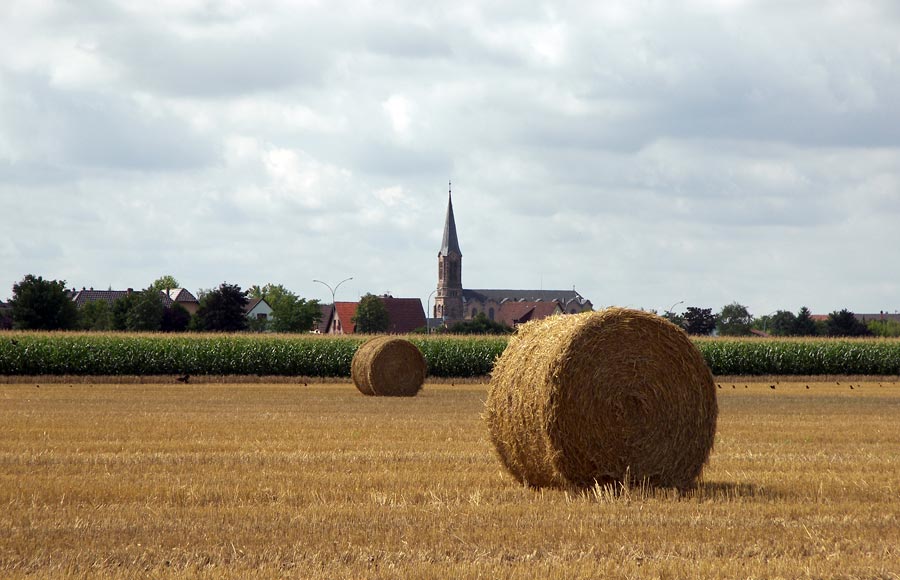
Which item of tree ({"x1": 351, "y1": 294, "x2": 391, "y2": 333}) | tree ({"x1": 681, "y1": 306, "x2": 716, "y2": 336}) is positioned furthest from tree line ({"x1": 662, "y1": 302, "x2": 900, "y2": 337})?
tree ({"x1": 351, "y1": 294, "x2": 391, "y2": 333})

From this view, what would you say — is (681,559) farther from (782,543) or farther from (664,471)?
(664,471)

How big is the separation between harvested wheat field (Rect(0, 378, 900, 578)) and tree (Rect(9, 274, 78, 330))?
71.2 m

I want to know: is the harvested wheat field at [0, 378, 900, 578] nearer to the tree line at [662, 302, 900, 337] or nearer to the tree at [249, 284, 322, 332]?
the tree line at [662, 302, 900, 337]

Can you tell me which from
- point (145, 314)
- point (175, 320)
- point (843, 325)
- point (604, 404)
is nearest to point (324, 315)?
point (175, 320)

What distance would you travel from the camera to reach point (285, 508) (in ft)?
40.0

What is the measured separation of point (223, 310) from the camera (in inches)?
4065

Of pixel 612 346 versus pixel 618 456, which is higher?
pixel 612 346

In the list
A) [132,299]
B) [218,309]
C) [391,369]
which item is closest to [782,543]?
[391,369]

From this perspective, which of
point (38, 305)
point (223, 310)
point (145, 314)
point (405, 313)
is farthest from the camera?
point (405, 313)

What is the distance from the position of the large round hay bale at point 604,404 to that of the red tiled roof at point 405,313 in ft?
412

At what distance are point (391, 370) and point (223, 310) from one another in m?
68.8

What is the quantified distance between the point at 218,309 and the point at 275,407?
75027 millimetres

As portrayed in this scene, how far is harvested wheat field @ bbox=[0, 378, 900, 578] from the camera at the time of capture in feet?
31.7

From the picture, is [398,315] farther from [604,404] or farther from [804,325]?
[604,404]
